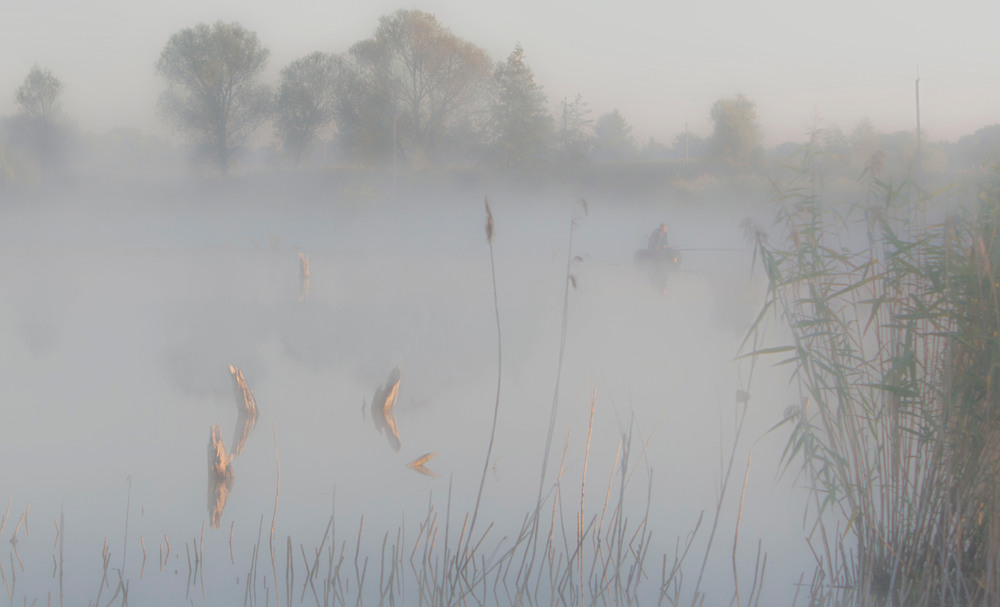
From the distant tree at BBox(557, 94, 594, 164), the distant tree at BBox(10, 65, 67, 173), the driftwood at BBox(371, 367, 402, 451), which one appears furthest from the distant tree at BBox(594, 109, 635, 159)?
the driftwood at BBox(371, 367, 402, 451)

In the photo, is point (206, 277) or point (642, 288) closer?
point (642, 288)

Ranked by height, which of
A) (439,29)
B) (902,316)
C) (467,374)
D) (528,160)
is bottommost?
(467,374)

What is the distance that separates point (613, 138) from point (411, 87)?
15.9 meters

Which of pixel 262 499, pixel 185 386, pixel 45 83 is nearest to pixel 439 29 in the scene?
pixel 45 83

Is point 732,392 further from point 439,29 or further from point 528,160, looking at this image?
point 439,29

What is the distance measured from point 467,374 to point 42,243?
31.9 meters

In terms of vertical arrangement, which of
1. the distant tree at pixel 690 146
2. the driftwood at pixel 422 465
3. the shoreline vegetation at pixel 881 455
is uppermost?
the distant tree at pixel 690 146

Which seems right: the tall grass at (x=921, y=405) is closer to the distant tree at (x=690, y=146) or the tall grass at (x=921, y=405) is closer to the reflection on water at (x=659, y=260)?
the reflection on water at (x=659, y=260)

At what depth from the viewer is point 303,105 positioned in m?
31.8

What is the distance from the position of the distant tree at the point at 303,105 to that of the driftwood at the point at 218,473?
28.9 meters

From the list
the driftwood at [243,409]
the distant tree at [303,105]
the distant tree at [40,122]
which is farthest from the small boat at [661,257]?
the distant tree at [40,122]

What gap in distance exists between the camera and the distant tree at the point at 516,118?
31922 mm

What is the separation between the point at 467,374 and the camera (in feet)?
28.6

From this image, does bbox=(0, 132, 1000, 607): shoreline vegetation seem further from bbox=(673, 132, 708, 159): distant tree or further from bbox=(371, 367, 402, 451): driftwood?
bbox=(673, 132, 708, 159): distant tree
